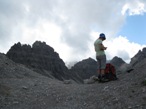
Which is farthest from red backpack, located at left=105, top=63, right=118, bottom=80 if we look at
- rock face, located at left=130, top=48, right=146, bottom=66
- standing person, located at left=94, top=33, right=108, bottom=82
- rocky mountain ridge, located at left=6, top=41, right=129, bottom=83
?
rocky mountain ridge, located at left=6, top=41, right=129, bottom=83

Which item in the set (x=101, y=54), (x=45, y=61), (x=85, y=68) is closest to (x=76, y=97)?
(x=101, y=54)

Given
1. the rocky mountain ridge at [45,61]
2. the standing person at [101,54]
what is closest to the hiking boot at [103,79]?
A: the standing person at [101,54]

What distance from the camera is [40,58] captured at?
78.9m

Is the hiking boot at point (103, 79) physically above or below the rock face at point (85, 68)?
below

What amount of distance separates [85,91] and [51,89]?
7.69ft

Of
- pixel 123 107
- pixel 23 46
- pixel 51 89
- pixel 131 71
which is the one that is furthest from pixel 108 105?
pixel 23 46

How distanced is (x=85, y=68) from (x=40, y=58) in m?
12.3

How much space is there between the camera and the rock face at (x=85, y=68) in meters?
81.4

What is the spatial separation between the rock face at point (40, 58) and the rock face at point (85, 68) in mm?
3742

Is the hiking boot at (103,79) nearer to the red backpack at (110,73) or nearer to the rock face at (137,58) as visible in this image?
the red backpack at (110,73)

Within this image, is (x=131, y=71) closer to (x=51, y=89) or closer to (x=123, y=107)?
(x=51, y=89)

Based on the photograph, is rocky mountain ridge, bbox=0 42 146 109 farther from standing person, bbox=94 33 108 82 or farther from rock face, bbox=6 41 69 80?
rock face, bbox=6 41 69 80

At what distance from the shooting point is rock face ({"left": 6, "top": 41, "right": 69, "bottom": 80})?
2852 inches

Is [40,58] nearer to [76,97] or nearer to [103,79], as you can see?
[103,79]
